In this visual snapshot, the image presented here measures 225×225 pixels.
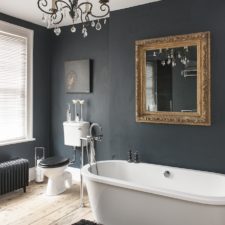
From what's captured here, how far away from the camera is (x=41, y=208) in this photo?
3.18m

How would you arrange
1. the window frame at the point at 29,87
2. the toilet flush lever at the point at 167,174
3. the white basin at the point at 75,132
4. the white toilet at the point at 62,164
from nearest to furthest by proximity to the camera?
1. the toilet flush lever at the point at 167,174
2. the white toilet at the point at 62,164
3. the white basin at the point at 75,132
4. the window frame at the point at 29,87

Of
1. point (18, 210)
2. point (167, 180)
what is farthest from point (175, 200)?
point (18, 210)

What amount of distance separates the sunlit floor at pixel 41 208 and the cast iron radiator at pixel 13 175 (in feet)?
0.46

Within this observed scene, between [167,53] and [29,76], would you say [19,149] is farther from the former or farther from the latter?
[167,53]

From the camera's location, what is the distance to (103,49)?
3975mm

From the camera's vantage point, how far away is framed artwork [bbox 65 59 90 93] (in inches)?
161

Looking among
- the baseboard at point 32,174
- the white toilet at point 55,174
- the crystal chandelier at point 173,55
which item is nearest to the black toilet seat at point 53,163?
the white toilet at point 55,174

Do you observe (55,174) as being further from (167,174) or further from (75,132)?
(167,174)

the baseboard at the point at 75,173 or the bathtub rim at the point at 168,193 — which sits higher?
the bathtub rim at the point at 168,193

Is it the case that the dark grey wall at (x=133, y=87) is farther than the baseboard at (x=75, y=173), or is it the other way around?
the baseboard at (x=75, y=173)

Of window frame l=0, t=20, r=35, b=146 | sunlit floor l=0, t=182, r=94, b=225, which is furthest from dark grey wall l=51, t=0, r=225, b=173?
sunlit floor l=0, t=182, r=94, b=225

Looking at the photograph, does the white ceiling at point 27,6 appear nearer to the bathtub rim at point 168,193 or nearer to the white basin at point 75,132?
the white basin at point 75,132

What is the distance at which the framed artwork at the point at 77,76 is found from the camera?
4.08m

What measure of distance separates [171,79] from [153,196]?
1445 mm
